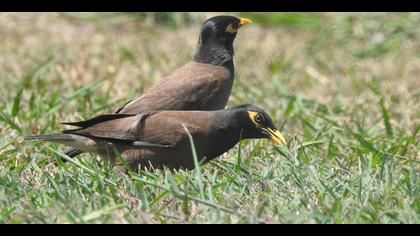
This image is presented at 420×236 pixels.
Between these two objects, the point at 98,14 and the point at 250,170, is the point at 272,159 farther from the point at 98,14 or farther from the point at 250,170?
the point at 98,14

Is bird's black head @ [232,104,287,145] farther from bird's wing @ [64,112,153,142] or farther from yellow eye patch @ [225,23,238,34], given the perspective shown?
yellow eye patch @ [225,23,238,34]

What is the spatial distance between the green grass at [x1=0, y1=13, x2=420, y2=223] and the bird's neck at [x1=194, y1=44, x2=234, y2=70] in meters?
0.63

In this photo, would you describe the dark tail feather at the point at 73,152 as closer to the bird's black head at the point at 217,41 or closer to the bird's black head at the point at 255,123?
the bird's black head at the point at 255,123

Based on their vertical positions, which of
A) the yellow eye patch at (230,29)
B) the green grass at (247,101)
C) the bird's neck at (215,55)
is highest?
the yellow eye patch at (230,29)

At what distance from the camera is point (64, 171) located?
5379mm

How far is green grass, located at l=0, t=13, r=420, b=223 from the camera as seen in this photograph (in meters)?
4.42

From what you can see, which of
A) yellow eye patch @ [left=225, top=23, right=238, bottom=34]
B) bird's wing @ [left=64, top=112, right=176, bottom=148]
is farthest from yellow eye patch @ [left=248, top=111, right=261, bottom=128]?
yellow eye patch @ [left=225, top=23, right=238, bottom=34]

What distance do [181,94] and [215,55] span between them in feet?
2.10

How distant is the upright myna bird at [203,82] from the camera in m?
6.32

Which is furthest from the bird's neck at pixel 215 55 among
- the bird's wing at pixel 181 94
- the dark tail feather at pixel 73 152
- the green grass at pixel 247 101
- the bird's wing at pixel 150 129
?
the dark tail feather at pixel 73 152

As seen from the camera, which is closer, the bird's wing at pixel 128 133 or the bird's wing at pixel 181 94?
the bird's wing at pixel 128 133

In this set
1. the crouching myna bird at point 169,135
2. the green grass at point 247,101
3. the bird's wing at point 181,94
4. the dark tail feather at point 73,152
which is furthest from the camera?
the bird's wing at point 181,94

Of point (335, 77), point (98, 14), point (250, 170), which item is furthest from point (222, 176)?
point (98, 14)

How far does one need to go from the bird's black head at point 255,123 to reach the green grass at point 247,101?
123 mm
